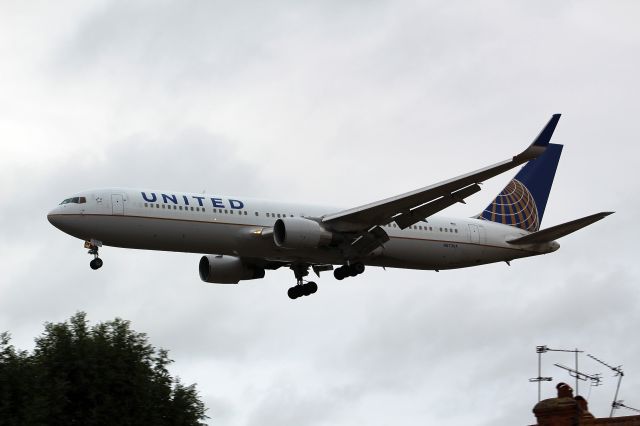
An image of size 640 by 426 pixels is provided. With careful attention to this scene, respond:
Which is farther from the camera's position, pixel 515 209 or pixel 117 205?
pixel 515 209

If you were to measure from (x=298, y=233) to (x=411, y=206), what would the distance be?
183 inches

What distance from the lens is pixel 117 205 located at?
4509 cm

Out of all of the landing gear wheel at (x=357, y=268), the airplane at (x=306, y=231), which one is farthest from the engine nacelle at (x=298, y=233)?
the landing gear wheel at (x=357, y=268)

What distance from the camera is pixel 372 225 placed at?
4794cm


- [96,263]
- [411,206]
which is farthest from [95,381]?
[411,206]

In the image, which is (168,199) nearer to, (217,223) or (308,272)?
(217,223)

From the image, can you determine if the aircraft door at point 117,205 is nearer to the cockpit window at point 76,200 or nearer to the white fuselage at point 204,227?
the white fuselage at point 204,227

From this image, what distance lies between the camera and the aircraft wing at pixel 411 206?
144ft

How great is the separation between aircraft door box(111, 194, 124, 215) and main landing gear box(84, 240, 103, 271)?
1.44 m

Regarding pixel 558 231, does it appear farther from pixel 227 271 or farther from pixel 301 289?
pixel 227 271

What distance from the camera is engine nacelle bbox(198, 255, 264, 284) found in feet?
169

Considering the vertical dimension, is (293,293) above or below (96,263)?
above

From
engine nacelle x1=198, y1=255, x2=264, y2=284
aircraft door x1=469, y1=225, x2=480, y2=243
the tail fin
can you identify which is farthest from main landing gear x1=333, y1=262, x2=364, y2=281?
the tail fin

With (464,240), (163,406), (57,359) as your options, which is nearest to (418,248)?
(464,240)
